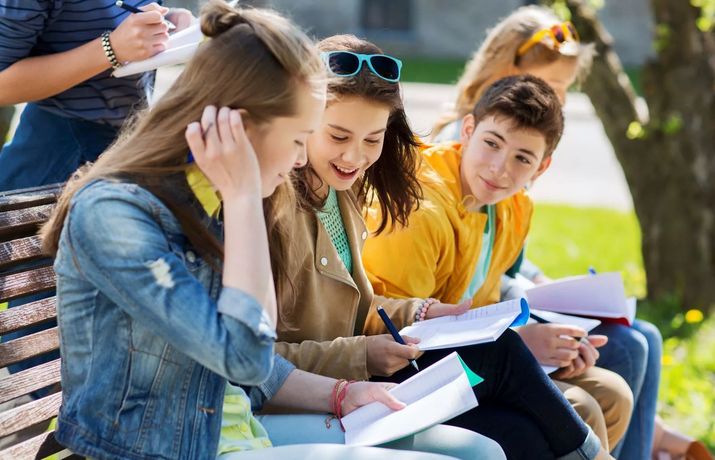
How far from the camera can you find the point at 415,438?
1.88 meters

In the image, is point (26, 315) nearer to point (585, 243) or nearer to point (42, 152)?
point (42, 152)

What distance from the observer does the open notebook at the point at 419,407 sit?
178 centimetres

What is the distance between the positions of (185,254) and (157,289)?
15cm

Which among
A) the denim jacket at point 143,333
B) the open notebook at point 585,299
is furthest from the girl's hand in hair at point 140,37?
the open notebook at point 585,299

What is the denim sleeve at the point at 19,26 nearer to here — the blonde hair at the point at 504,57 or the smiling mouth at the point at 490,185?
the smiling mouth at the point at 490,185

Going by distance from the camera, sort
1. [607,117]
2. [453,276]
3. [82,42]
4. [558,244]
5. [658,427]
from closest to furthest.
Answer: [82,42] → [453,276] → [658,427] → [607,117] → [558,244]

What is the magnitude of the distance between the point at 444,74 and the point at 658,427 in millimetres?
15714

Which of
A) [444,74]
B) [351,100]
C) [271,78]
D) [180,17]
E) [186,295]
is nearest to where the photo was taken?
[186,295]

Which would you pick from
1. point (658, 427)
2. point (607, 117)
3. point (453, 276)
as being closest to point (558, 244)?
point (607, 117)

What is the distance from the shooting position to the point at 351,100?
7.47 ft

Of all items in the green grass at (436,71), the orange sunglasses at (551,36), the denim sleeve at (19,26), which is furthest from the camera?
the green grass at (436,71)

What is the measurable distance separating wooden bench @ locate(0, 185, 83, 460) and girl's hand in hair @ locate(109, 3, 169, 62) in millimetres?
436

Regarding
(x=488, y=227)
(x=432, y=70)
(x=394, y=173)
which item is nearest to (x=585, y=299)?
(x=488, y=227)

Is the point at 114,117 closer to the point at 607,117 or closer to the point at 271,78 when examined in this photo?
the point at 271,78
